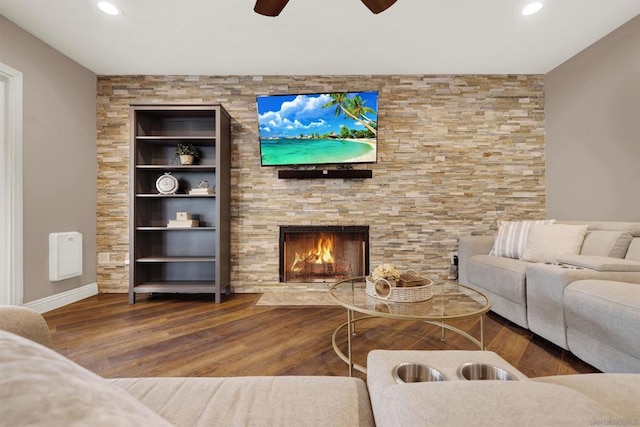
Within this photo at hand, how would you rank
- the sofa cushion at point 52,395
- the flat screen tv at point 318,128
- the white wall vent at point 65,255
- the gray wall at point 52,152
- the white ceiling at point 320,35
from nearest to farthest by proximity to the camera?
1. the sofa cushion at point 52,395
2. the white ceiling at point 320,35
3. the gray wall at point 52,152
4. the white wall vent at point 65,255
5. the flat screen tv at point 318,128

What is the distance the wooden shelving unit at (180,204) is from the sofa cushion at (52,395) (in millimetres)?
2760

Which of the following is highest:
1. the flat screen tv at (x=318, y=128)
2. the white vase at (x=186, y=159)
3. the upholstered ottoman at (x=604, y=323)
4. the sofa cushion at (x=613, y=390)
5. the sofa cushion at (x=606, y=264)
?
the flat screen tv at (x=318, y=128)

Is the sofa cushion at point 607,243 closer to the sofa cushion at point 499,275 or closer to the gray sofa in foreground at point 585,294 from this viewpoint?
the gray sofa in foreground at point 585,294

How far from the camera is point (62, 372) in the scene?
0.28 metres

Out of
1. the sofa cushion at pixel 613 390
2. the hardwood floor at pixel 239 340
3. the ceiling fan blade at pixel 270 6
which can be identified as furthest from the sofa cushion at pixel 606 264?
the ceiling fan blade at pixel 270 6

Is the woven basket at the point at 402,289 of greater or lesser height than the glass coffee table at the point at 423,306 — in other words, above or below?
above

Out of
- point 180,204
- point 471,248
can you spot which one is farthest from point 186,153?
point 471,248

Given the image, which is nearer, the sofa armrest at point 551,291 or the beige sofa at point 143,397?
the beige sofa at point 143,397

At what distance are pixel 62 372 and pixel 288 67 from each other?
10.9 feet

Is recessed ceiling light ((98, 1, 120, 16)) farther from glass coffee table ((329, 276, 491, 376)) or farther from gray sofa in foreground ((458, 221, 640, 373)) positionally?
gray sofa in foreground ((458, 221, 640, 373))

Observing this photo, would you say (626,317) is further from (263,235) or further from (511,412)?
(263,235)

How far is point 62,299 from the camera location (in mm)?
2758

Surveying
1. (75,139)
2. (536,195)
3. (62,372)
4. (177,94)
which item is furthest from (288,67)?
(62,372)

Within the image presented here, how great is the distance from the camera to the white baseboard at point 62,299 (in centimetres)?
253
